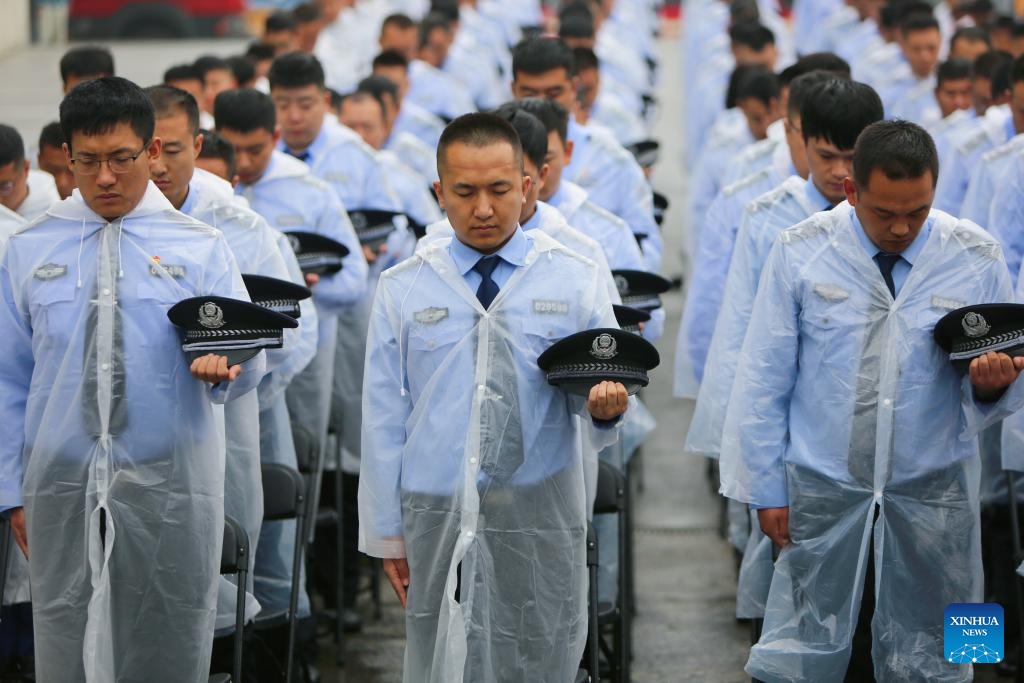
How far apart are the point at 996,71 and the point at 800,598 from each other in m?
4.44

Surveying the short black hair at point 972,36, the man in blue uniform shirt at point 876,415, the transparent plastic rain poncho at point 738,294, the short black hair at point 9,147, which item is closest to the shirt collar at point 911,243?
the man in blue uniform shirt at point 876,415

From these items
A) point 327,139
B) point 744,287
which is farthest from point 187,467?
point 327,139

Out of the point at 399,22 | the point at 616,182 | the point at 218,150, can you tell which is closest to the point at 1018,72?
the point at 616,182

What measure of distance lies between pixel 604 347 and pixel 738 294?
1233 mm

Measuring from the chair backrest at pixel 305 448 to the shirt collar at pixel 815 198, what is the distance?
6.65 ft

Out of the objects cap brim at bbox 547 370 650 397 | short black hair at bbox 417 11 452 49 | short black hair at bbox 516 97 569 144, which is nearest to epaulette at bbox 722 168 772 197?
short black hair at bbox 516 97 569 144

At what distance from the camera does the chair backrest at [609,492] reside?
5508 mm

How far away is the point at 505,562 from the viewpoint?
4363 millimetres

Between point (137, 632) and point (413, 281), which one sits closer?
point (413, 281)

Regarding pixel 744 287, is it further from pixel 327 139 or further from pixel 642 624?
pixel 327 139

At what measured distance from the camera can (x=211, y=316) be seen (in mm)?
4434

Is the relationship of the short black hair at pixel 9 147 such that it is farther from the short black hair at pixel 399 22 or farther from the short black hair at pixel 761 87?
the short black hair at pixel 399 22

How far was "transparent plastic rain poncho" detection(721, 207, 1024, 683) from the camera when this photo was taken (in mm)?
4441

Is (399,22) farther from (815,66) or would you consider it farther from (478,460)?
(478,460)
